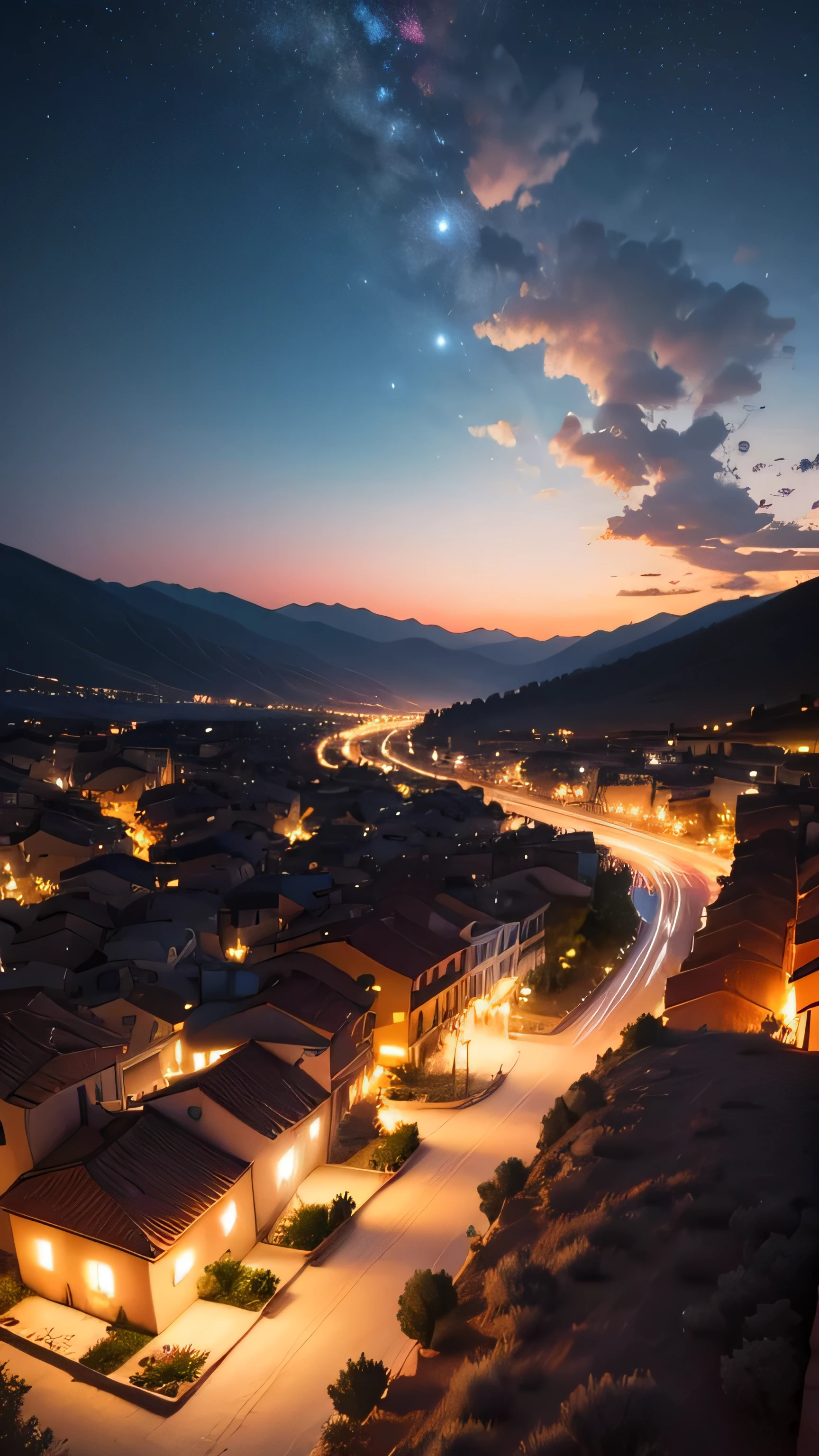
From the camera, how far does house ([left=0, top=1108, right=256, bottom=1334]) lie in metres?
10.9

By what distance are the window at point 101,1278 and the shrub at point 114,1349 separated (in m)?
0.48

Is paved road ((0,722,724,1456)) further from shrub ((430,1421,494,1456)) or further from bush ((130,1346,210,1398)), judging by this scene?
shrub ((430,1421,494,1456))

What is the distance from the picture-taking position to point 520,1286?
886cm

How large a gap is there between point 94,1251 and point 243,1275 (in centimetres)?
234

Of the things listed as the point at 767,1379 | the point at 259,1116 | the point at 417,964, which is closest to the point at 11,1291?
the point at 259,1116

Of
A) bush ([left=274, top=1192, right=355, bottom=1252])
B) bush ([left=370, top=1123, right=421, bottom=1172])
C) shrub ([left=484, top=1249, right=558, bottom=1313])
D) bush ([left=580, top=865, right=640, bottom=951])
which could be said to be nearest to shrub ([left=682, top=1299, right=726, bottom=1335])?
A: shrub ([left=484, top=1249, right=558, bottom=1313])

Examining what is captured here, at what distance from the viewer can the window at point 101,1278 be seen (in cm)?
1105

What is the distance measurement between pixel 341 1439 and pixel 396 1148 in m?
6.69

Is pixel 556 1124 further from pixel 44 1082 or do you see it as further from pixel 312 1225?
pixel 44 1082

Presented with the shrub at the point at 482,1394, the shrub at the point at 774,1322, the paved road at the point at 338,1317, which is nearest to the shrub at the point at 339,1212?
the paved road at the point at 338,1317

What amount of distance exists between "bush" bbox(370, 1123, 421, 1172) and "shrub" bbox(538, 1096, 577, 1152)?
280 centimetres

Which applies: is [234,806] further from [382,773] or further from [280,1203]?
[280,1203]

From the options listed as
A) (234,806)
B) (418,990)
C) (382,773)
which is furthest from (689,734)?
(418,990)

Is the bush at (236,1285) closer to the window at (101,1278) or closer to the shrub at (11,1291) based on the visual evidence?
the window at (101,1278)
